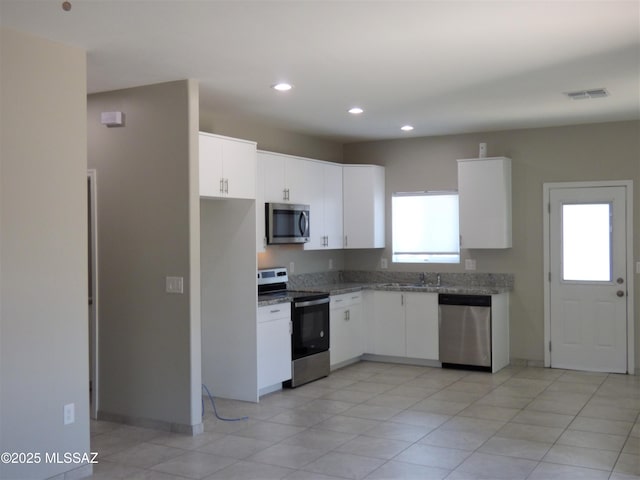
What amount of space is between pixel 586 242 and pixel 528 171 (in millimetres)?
985

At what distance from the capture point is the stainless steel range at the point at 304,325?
6.40 metres

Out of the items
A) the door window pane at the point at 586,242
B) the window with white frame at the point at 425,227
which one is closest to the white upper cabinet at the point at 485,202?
the window with white frame at the point at 425,227

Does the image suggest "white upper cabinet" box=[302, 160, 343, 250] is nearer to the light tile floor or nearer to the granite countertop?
the granite countertop

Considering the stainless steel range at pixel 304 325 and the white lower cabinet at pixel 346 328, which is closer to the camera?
the stainless steel range at pixel 304 325

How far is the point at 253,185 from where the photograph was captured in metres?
5.86

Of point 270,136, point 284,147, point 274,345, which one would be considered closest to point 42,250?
point 274,345

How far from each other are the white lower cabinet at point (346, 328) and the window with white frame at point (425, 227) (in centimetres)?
95

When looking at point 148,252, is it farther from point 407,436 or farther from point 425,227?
point 425,227

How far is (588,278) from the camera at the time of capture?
7.09 m

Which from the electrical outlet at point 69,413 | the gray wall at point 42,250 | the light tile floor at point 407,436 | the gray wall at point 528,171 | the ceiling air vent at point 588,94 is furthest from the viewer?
the gray wall at point 528,171

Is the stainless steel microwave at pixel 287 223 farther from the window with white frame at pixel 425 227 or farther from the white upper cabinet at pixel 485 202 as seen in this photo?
the white upper cabinet at pixel 485 202

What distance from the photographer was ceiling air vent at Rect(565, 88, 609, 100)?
542 cm

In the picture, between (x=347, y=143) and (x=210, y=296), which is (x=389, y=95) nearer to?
(x=210, y=296)

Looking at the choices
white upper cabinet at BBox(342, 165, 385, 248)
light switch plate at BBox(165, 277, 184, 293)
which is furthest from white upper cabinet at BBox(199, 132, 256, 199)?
white upper cabinet at BBox(342, 165, 385, 248)
